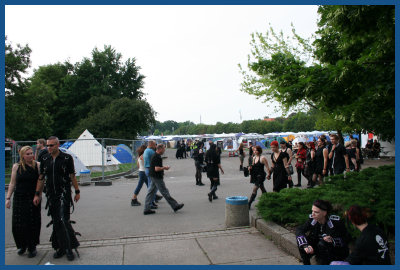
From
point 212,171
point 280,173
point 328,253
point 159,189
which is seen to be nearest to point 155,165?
point 159,189

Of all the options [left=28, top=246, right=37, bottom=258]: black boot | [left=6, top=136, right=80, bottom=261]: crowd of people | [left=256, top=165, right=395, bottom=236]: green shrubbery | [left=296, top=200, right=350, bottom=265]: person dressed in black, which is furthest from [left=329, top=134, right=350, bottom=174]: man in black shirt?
[left=28, top=246, right=37, bottom=258]: black boot

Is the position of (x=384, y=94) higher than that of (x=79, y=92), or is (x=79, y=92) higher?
(x=79, y=92)

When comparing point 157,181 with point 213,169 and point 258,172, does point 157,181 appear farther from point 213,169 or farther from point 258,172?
point 258,172

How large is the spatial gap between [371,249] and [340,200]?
2.03m

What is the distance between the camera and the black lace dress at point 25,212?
5176 mm

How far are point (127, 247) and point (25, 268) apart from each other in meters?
1.45

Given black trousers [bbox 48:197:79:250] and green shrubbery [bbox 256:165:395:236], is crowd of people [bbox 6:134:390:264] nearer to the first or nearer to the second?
black trousers [bbox 48:197:79:250]

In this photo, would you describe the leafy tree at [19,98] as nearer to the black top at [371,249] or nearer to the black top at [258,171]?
the black top at [258,171]

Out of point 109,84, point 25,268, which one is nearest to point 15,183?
point 25,268

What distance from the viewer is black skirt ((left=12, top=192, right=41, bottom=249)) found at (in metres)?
5.17

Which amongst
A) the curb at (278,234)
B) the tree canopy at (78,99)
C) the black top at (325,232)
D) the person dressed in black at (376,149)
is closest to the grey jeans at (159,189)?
the curb at (278,234)

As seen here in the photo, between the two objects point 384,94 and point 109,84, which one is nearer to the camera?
point 384,94

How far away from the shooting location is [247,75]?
2772cm

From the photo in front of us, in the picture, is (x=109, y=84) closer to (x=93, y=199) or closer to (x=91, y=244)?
(x=93, y=199)
